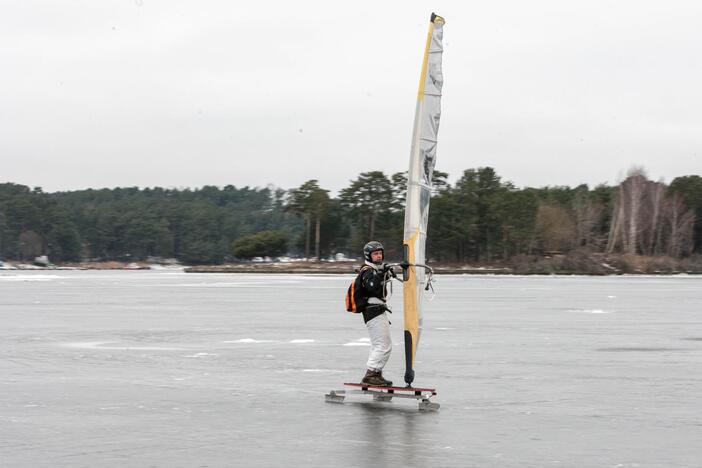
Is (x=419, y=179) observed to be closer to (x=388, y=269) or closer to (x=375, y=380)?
(x=388, y=269)

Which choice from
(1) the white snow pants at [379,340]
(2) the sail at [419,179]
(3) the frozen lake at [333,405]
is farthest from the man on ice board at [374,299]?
(3) the frozen lake at [333,405]

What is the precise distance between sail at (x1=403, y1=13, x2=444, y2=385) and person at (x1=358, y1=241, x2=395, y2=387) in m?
0.25

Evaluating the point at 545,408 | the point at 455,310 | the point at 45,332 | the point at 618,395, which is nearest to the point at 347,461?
the point at 545,408

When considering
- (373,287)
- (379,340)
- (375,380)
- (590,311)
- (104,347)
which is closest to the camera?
(373,287)

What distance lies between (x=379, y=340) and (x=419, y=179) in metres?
1.89

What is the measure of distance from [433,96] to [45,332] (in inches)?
528

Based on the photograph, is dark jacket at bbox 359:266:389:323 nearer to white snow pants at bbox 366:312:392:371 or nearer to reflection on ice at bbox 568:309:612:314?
white snow pants at bbox 366:312:392:371

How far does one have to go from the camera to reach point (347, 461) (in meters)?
8.77

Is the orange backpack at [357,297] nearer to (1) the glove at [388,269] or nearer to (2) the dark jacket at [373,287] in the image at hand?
(2) the dark jacket at [373,287]

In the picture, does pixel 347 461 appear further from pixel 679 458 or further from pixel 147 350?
pixel 147 350

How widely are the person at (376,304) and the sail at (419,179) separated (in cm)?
25

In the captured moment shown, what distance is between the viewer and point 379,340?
40.1 ft

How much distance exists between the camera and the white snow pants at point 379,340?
12.1 metres

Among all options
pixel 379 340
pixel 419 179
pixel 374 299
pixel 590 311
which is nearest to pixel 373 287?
pixel 374 299
